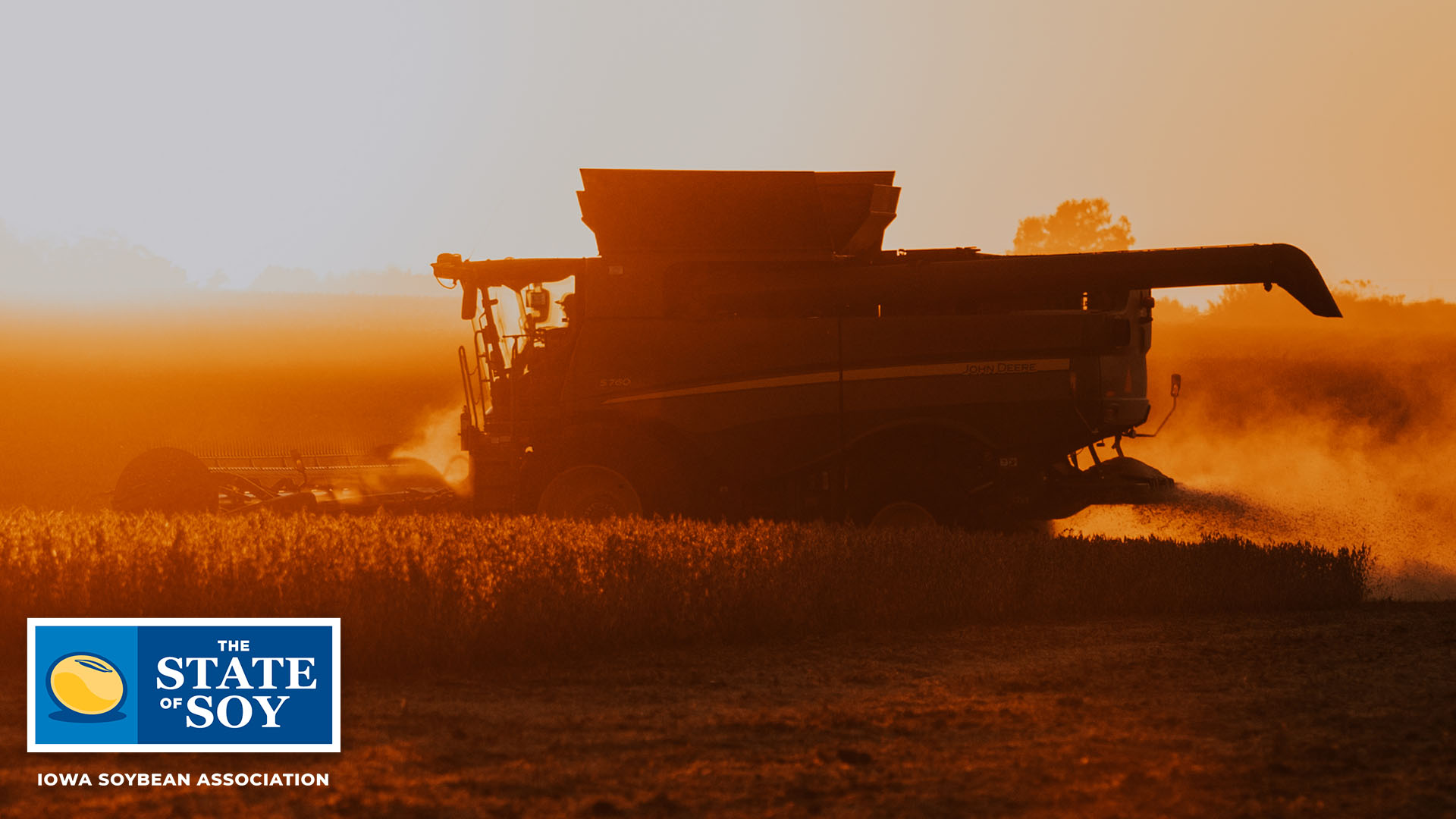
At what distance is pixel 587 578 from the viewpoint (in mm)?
8375

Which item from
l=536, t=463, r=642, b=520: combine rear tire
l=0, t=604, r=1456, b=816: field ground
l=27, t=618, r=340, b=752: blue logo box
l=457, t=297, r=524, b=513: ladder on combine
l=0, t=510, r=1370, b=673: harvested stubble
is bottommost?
l=0, t=604, r=1456, b=816: field ground

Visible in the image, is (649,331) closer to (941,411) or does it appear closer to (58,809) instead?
(941,411)

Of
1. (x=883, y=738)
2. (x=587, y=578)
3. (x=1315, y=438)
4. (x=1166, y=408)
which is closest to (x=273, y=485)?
(x=587, y=578)

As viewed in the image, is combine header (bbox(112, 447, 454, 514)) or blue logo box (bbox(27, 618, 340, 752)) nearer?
blue logo box (bbox(27, 618, 340, 752))

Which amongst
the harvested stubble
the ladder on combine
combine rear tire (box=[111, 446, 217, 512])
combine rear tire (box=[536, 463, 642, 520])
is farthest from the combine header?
the harvested stubble

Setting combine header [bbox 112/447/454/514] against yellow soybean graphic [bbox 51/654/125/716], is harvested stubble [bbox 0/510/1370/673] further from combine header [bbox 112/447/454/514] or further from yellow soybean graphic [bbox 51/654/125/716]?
combine header [bbox 112/447/454/514]

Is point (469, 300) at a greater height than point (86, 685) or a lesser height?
greater

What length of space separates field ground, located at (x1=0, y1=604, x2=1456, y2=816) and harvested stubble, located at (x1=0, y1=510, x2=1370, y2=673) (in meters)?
0.32

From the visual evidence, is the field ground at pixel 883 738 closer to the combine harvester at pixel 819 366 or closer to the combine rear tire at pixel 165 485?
the combine harvester at pixel 819 366

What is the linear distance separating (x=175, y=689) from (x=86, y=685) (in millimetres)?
414

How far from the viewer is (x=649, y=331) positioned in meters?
12.0

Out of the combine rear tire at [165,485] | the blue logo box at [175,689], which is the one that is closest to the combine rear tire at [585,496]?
the combine rear tire at [165,485]

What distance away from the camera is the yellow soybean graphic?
600 centimetres

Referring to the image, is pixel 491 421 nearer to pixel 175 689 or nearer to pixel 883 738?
pixel 175 689
